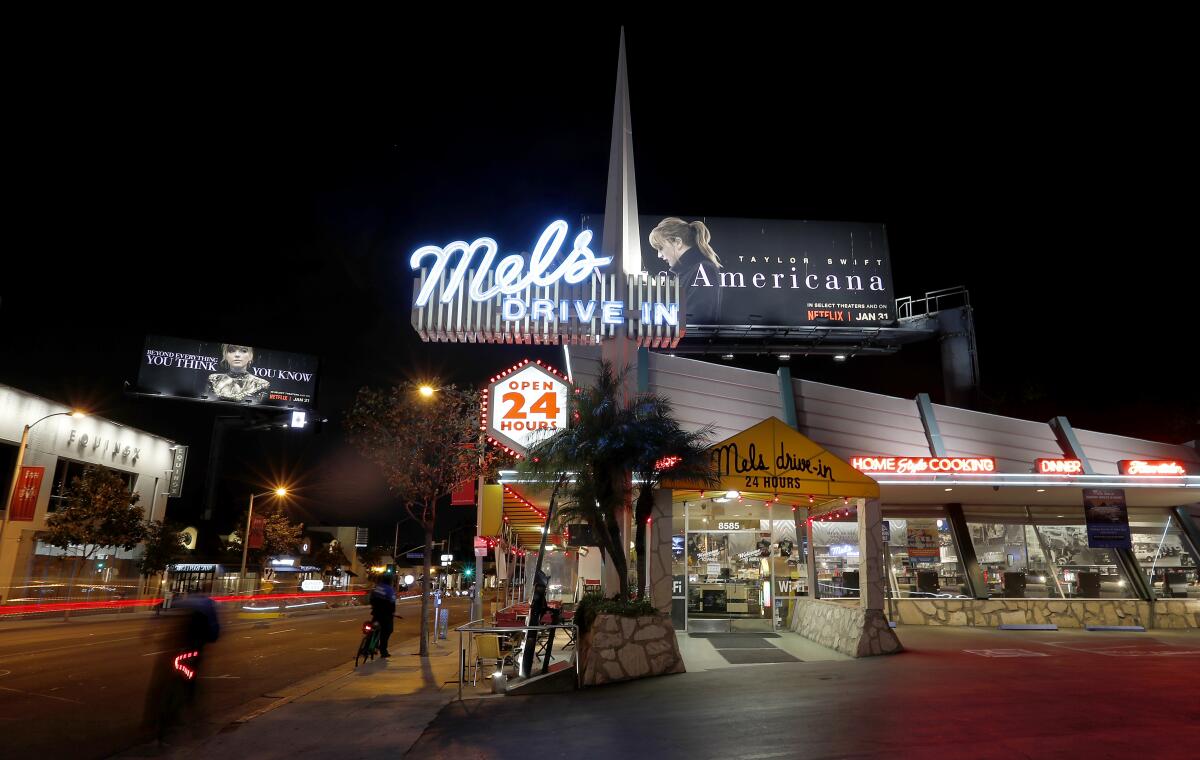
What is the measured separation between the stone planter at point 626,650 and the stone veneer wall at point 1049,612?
9965mm

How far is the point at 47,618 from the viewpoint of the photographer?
28.2m

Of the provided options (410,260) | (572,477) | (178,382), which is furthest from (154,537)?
(572,477)

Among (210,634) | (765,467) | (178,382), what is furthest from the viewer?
(178,382)

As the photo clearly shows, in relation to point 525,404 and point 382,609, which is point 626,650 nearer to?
point 525,404

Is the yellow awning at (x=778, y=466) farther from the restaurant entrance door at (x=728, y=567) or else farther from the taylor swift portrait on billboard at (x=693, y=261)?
the taylor swift portrait on billboard at (x=693, y=261)

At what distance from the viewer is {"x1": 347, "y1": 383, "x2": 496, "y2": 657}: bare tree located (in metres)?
18.0

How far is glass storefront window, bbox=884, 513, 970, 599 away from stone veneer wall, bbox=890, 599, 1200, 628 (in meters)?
0.43

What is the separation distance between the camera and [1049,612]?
715 inches

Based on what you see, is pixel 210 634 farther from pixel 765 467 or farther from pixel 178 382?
pixel 178 382

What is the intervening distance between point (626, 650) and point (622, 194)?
10025 millimetres

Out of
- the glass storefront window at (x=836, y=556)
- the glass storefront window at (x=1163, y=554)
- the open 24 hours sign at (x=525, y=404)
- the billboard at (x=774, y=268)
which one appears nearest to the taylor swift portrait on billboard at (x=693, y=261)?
the billboard at (x=774, y=268)

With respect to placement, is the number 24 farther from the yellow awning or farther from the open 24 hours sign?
the yellow awning

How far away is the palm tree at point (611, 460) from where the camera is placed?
11.4 m

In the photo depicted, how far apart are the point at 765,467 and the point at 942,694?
4.61 meters
